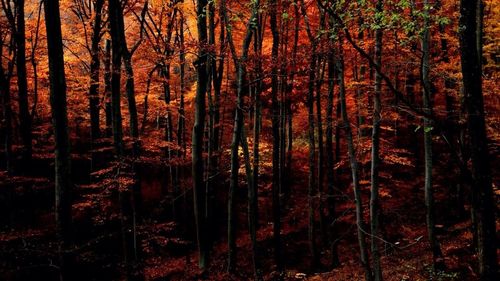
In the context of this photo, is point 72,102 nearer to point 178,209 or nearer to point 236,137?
point 178,209

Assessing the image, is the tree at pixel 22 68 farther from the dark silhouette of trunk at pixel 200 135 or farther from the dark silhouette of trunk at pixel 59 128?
the dark silhouette of trunk at pixel 59 128

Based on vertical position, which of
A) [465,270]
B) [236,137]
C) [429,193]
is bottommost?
[465,270]

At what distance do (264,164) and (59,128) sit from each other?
14.4m

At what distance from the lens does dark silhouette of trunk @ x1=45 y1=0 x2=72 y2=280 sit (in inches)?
252

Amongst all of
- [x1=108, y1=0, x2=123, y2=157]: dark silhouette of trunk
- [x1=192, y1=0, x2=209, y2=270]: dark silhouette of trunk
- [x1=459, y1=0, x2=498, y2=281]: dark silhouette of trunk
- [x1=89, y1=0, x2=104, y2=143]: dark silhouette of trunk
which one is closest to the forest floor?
[x1=192, y1=0, x2=209, y2=270]: dark silhouette of trunk

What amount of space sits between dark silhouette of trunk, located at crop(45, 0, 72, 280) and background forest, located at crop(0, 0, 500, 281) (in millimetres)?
22

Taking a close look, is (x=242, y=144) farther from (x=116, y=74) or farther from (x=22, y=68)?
(x=22, y=68)

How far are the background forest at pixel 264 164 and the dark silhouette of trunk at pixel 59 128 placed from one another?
22mm

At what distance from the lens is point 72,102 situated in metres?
25.4

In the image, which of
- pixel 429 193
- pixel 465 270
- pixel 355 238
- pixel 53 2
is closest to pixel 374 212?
pixel 429 193

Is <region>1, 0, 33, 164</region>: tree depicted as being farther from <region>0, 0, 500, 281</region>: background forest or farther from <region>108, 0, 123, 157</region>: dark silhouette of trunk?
<region>108, 0, 123, 157</region>: dark silhouette of trunk

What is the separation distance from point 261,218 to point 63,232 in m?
16.2

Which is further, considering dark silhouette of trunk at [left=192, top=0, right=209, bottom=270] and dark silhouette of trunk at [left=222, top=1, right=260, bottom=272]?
dark silhouette of trunk at [left=192, top=0, right=209, bottom=270]

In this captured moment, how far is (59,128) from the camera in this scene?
6.44 m
